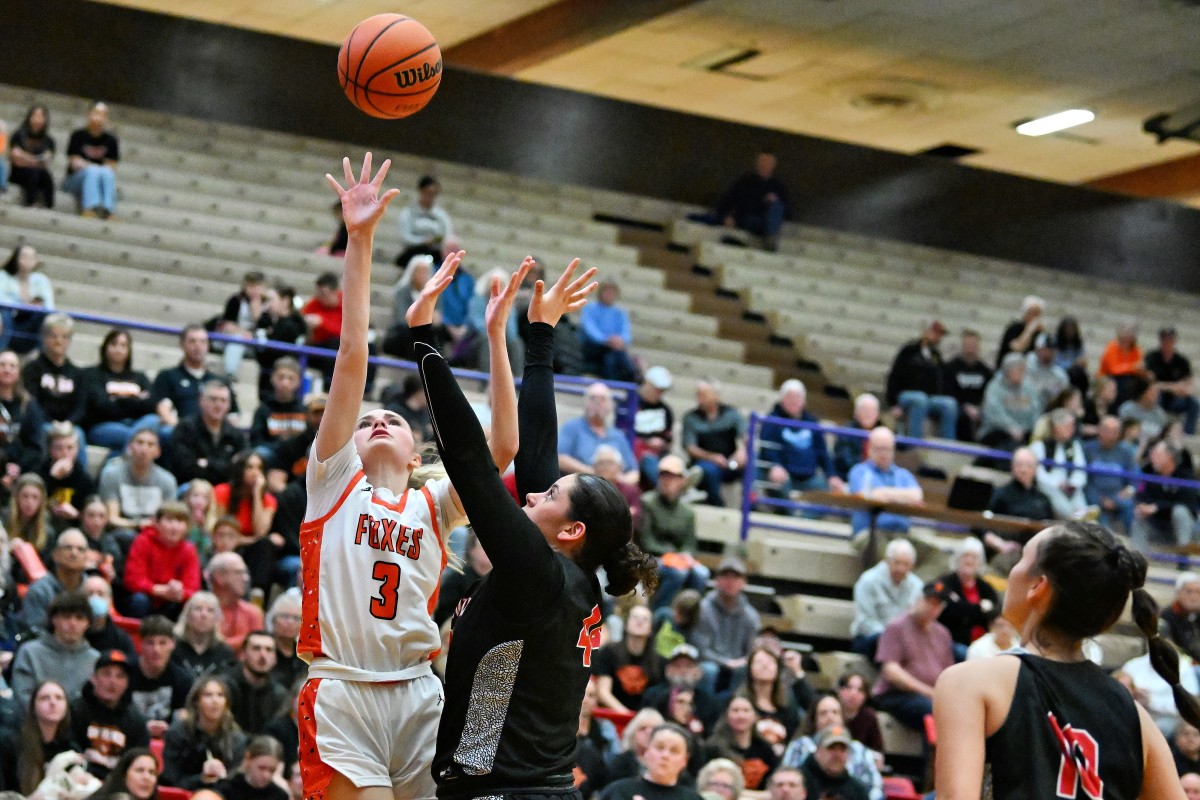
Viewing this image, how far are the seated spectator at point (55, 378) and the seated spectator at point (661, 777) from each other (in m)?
4.78

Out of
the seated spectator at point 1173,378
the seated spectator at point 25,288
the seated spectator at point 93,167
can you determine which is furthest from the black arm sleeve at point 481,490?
the seated spectator at point 1173,378

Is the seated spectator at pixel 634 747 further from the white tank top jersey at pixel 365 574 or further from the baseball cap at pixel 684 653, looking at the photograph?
the white tank top jersey at pixel 365 574

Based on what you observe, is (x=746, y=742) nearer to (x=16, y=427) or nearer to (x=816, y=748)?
(x=816, y=748)

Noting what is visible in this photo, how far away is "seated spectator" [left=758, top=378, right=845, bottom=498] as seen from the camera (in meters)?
13.9

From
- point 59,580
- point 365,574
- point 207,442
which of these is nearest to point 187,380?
point 207,442

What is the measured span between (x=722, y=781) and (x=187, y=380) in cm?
499

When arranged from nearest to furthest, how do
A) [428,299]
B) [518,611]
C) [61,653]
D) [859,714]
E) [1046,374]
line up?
[518,611] → [428,299] → [61,653] → [859,714] → [1046,374]

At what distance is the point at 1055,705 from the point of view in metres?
3.26

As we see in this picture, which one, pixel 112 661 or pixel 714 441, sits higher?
pixel 714 441

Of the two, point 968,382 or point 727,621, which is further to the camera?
point 968,382

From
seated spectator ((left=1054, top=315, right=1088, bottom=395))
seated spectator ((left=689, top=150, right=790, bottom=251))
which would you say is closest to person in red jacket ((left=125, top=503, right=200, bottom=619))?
seated spectator ((left=1054, top=315, right=1088, bottom=395))

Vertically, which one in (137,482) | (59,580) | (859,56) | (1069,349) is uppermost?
(859,56)

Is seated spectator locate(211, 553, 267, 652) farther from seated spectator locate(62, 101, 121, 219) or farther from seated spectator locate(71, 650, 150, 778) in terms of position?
seated spectator locate(62, 101, 121, 219)

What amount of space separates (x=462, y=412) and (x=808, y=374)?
1459 cm
